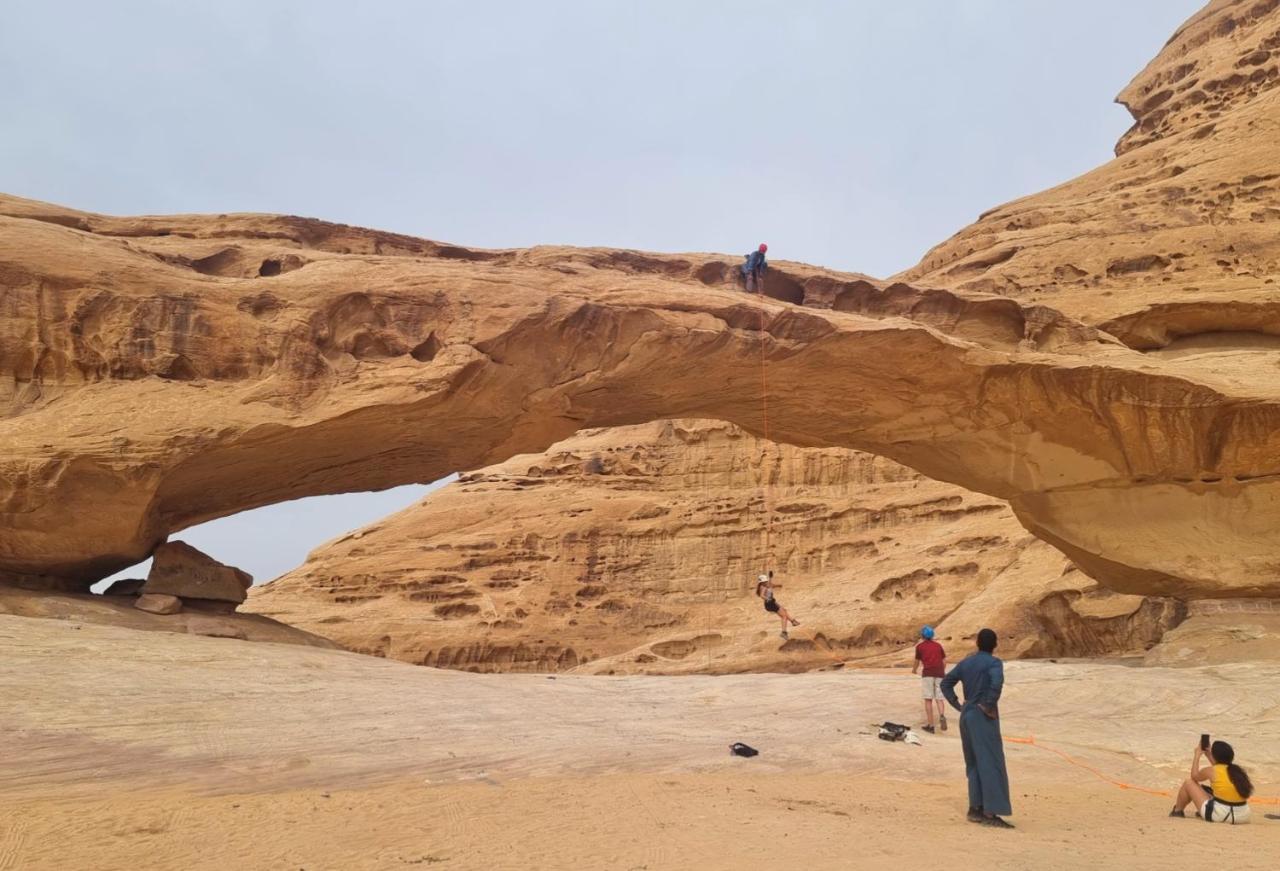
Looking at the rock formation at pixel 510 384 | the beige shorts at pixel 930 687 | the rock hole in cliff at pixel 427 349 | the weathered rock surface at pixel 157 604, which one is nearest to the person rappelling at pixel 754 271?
the rock formation at pixel 510 384

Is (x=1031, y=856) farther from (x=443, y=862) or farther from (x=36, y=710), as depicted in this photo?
(x=36, y=710)

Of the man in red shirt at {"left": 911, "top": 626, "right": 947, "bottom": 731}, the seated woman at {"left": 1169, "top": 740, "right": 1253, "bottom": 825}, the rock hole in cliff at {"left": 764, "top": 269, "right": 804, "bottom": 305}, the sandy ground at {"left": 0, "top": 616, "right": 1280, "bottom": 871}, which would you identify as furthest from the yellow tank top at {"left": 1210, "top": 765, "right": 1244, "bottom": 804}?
the rock hole in cliff at {"left": 764, "top": 269, "right": 804, "bottom": 305}

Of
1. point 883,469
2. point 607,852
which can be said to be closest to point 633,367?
point 607,852

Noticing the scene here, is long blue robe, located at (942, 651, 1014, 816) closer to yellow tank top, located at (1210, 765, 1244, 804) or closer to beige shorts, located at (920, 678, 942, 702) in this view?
yellow tank top, located at (1210, 765, 1244, 804)

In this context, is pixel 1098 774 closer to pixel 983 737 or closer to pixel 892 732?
pixel 892 732

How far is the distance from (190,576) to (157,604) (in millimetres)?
927

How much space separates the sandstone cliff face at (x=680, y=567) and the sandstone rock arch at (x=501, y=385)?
14.2 feet

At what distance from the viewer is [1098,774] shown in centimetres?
948

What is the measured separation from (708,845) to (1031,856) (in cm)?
189

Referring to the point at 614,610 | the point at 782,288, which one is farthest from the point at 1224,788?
the point at 614,610

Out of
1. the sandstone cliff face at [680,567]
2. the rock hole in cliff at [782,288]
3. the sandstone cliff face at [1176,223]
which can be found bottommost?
the sandstone cliff face at [680,567]

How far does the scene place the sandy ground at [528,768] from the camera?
18.1 feet

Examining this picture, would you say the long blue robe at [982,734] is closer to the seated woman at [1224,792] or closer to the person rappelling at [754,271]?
the seated woman at [1224,792]

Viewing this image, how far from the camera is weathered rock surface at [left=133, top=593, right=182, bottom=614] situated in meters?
12.6
